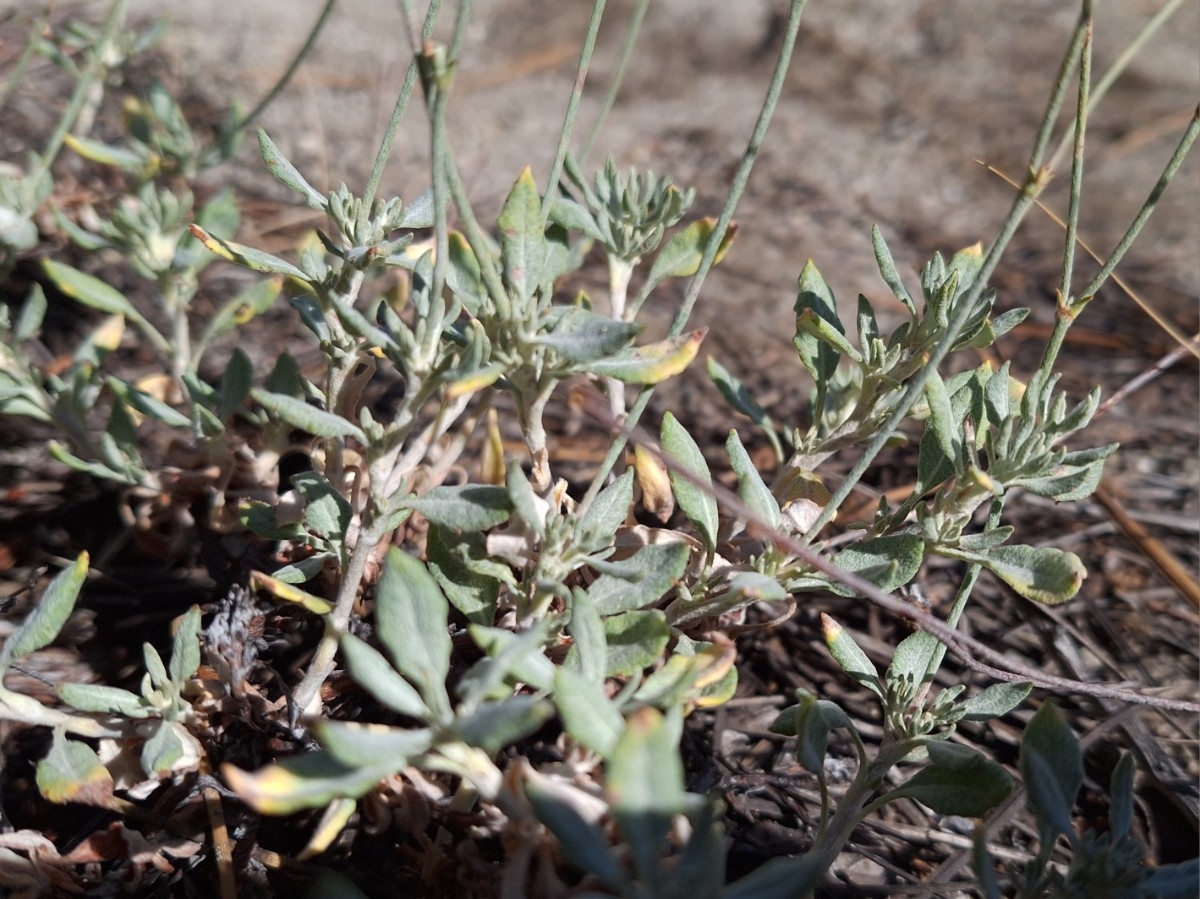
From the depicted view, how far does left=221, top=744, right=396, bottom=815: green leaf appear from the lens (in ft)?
2.32

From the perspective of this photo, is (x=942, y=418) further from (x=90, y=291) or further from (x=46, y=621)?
(x=90, y=291)

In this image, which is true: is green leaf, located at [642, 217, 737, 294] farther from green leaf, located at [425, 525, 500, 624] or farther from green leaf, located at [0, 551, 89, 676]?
green leaf, located at [0, 551, 89, 676]

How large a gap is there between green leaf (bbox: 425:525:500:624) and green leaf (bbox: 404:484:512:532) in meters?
0.07

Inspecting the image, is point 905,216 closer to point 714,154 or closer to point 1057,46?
point 714,154

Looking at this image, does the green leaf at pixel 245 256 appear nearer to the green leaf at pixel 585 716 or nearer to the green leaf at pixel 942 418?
the green leaf at pixel 585 716

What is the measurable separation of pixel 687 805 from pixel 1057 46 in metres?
3.75

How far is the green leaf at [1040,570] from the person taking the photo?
3.25 feet

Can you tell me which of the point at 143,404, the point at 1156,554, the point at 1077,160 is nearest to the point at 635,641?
the point at 1077,160

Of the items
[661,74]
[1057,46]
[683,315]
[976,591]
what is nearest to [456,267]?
[683,315]

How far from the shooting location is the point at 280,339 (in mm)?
2188

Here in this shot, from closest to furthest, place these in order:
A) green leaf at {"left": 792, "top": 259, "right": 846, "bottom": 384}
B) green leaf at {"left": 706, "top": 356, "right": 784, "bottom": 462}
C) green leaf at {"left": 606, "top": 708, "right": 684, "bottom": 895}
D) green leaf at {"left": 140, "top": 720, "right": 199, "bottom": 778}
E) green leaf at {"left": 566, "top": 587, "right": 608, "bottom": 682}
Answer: green leaf at {"left": 606, "top": 708, "right": 684, "bottom": 895} < green leaf at {"left": 566, "top": 587, "right": 608, "bottom": 682} < green leaf at {"left": 140, "top": 720, "right": 199, "bottom": 778} < green leaf at {"left": 792, "top": 259, "right": 846, "bottom": 384} < green leaf at {"left": 706, "top": 356, "right": 784, "bottom": 462}

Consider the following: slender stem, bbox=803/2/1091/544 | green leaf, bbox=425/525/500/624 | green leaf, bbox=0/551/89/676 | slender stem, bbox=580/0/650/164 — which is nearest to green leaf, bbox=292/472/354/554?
green leaf, bbox=425/525/500/624

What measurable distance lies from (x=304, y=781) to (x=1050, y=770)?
2.31 feet

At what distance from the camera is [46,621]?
3.36 feet
